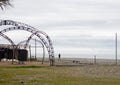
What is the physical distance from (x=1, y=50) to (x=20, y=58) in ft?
12.0

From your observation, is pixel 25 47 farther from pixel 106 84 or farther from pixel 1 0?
pixel 106 84

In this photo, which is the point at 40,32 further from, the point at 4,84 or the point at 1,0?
the point at 4,84

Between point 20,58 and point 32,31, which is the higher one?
point 32,31

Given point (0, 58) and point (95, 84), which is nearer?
point (95, 84)

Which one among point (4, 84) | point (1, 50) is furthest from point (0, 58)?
point (4, 84)

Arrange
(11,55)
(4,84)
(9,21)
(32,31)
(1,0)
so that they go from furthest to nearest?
(11,55) < (32,31) < (9,21) < (1,0) < (4,84)

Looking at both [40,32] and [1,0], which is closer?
[1,0]

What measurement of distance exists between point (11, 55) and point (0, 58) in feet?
10.5

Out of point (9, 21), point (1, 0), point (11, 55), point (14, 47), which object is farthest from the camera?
point (11, 55)

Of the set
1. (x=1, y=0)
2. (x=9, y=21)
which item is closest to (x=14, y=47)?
(x=9, y=21)

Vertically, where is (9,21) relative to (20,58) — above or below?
above

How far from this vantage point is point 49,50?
68.1 m

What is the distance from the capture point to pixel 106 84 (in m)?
24.4

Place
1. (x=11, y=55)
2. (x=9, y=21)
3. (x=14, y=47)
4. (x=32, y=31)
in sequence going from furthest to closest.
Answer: (x=11, y=55) → (x=14, y=47) → (x=32, y=31) → (x=9, y=21)
